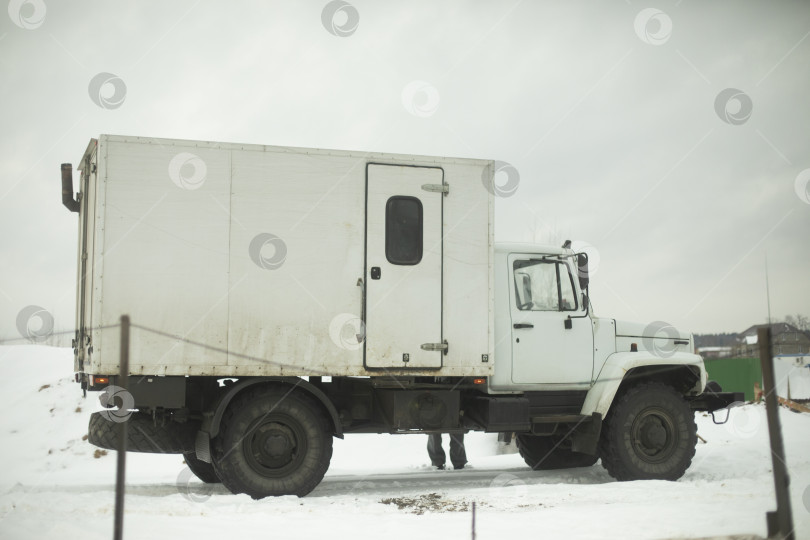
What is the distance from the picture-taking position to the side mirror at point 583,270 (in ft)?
27.6

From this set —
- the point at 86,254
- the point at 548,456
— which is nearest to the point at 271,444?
the point at 86,254

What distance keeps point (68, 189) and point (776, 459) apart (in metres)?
7.52

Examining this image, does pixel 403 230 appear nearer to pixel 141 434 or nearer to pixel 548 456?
pixel 141 434

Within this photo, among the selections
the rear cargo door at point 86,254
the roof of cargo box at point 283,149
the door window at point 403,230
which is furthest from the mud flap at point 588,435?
the rear cargo door at point 86,254

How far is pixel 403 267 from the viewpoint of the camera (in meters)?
7.93

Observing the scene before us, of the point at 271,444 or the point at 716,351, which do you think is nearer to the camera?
the point at 271,444

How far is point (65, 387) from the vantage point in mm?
16141

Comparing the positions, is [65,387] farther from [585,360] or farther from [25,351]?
[585,360]

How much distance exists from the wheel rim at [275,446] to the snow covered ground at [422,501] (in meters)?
0.39

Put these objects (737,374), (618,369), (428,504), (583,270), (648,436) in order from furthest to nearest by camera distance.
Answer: (737,374)
(648,436)
(618,369)
(583,270)
(428,504)

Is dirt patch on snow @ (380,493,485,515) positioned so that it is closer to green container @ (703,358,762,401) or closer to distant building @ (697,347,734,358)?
green container @ (703,358,762,401)

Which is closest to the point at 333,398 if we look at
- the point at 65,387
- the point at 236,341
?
the point at 236,341

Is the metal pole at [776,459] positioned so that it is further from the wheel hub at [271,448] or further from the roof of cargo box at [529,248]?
the wheel hub at [271,448]

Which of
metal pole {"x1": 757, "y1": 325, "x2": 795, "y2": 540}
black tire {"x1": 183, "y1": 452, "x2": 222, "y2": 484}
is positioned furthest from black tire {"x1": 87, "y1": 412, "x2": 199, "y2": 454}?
metal pole {"x1": 757, "y1": 325, "x2": 795, "y2": 540}
